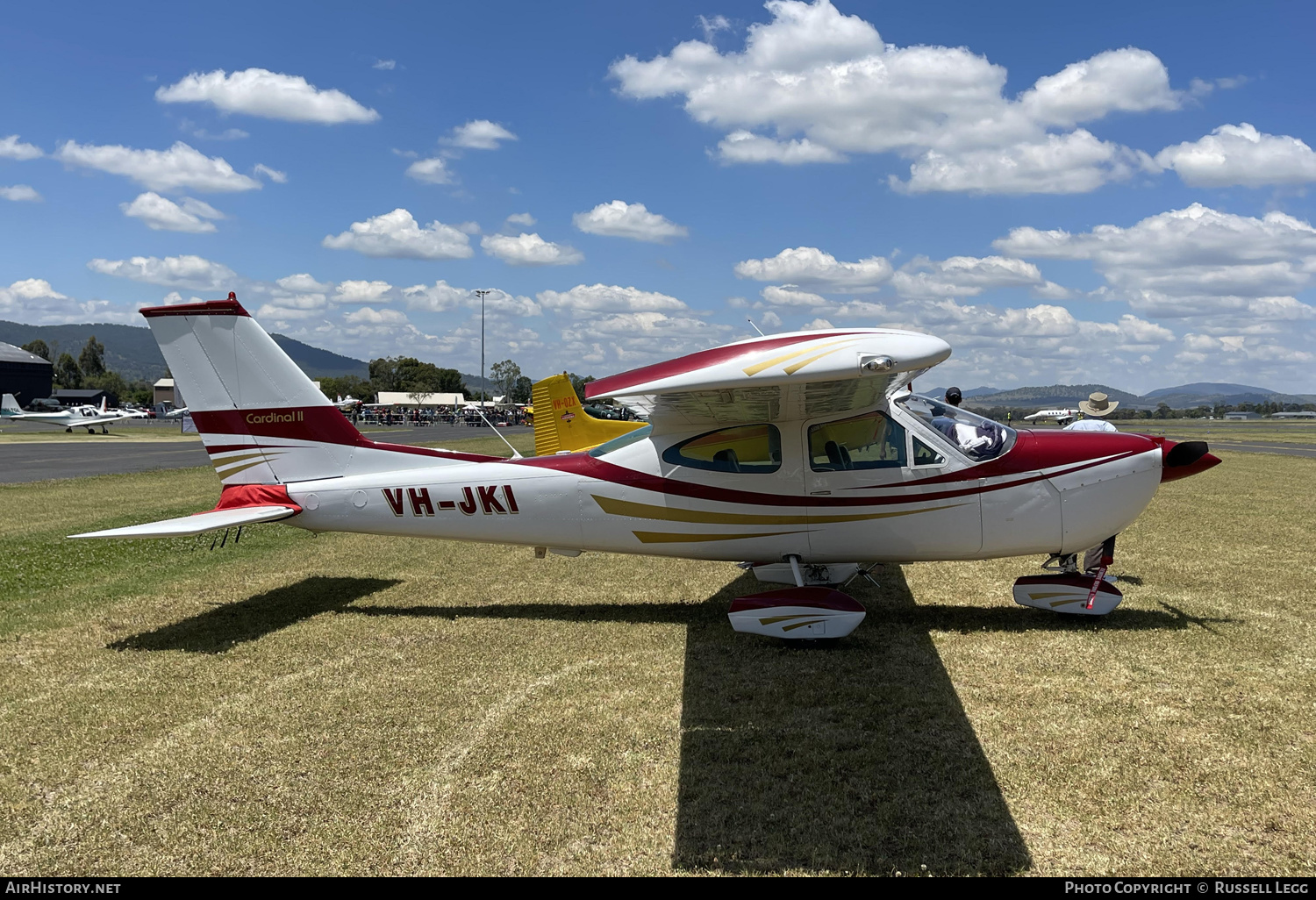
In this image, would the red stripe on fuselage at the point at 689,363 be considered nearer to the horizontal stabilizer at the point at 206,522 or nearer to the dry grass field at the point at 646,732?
the dry grass field at the point at 646,732

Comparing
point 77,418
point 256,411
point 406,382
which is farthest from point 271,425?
point 406,382

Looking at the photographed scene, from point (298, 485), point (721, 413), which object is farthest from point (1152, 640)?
point (298, 485)

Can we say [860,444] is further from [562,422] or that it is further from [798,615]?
[562,422]

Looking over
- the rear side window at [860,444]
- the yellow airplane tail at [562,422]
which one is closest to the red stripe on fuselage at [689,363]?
the rear side window at [860,444]

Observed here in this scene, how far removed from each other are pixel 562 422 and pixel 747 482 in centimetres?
1051

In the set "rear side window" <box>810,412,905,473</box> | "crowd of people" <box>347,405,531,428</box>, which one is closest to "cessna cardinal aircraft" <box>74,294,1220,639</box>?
"rear side window" <box>810,412,905,473</box>

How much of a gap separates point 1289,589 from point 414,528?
8093 millimetres

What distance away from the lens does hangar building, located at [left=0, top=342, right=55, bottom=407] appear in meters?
123

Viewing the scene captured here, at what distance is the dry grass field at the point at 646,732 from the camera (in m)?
3.23

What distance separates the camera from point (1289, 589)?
7172 millimetres

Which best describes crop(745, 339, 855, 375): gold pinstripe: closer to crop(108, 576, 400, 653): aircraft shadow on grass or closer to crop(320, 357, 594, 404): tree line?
crop(108, 576, 400, 653): aircraft shadow on grass

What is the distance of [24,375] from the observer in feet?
412

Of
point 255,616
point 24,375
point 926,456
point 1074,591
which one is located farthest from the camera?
point 24,375

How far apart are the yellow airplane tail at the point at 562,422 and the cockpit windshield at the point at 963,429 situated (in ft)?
33.3
